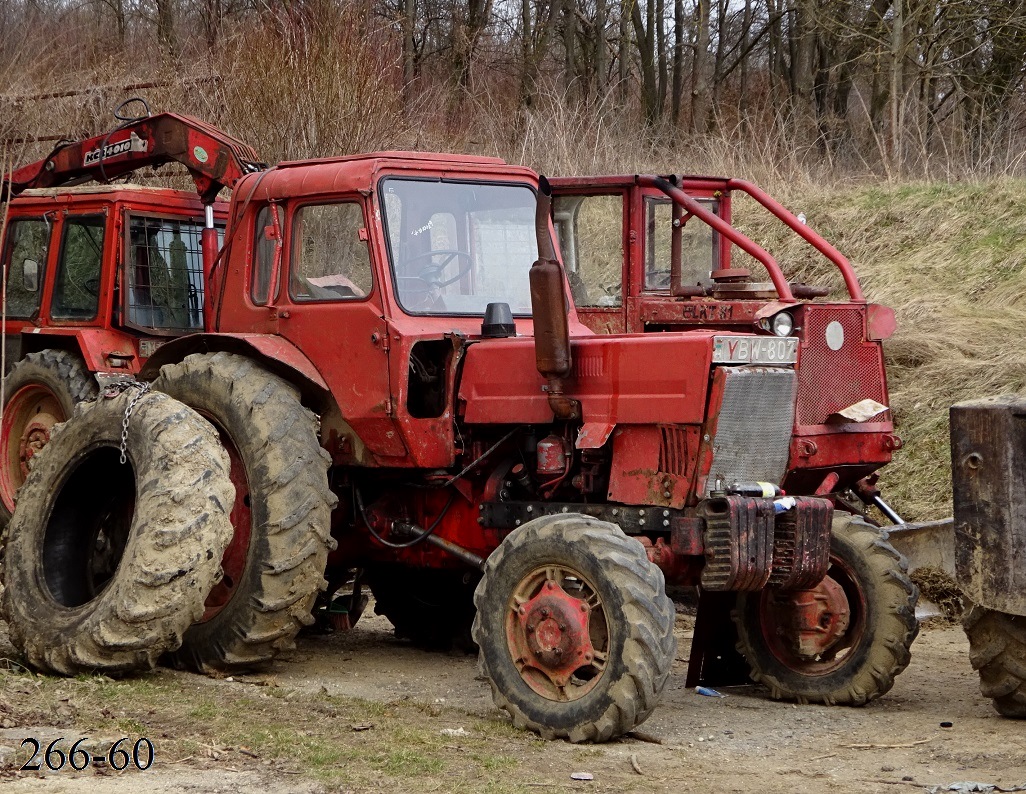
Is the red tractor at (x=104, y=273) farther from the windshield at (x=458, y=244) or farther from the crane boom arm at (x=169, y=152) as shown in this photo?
the windshield at (x=458, y=244)

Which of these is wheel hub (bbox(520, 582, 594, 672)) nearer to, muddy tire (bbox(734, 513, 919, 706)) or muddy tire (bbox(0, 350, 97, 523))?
muddy tire (bbox(734, 513, 919, 706))

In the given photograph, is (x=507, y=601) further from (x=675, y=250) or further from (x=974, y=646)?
(x=675, y=250)

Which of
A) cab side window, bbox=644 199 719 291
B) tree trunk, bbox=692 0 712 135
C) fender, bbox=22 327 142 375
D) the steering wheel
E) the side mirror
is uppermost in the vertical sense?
tree trunk, bbox=692 0 712 135

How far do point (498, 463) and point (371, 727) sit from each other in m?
1.69

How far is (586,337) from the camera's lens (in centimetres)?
669

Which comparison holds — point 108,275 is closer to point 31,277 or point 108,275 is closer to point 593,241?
point 31,277

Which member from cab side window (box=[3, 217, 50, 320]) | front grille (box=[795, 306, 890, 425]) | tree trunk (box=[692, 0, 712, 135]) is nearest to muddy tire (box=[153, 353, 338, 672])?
front grille (box=[795, 306, 890, 425])

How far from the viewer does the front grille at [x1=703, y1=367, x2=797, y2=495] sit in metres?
6.24

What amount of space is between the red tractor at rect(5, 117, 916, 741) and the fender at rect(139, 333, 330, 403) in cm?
2

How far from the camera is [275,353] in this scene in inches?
284

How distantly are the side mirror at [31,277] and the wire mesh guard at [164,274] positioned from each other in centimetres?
97

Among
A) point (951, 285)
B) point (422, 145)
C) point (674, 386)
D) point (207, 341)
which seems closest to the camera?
point (674, 386)

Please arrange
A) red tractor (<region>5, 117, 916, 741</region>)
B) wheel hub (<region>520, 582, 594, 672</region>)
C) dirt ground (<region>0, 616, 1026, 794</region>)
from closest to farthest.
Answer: dirt ground (<region>0, 616, 1026, 794</region>)
wheel hub (<region>520, 582, 594, 672</region>)
red tractor (<region>5, 117, 916, 741</region>)

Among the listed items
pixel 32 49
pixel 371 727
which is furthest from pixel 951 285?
pixel 32 49
